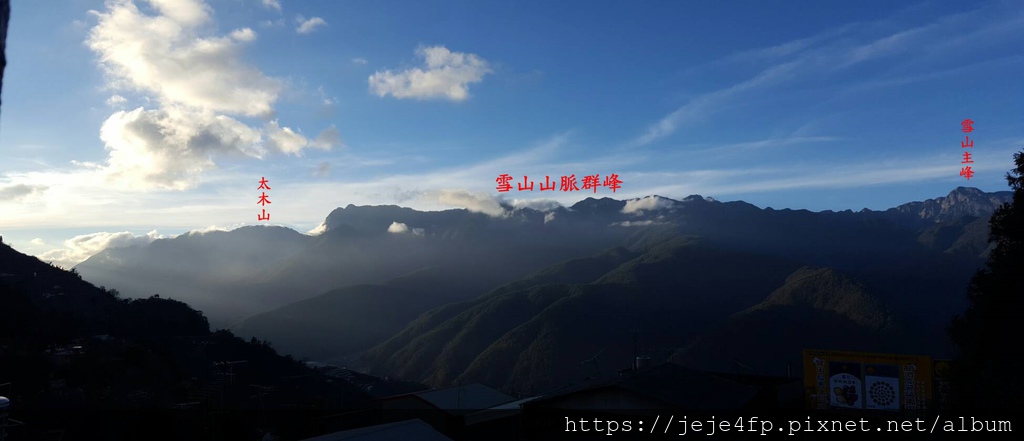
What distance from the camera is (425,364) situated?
98.1 meters

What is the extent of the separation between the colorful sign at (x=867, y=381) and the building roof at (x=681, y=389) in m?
2.61

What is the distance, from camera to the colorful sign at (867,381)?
19.9m

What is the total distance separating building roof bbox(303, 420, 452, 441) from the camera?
15.6 m

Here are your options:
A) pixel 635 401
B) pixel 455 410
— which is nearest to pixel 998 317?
pixel 635 401

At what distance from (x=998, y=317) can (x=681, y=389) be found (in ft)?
50.7

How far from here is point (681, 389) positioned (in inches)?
718

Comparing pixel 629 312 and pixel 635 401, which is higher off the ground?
Answer: pixel 635 401

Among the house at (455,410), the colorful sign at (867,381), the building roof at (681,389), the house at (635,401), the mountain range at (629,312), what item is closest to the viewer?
the house at (635,401)

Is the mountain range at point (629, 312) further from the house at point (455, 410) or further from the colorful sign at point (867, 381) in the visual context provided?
the colorful sign at point (867, 381)

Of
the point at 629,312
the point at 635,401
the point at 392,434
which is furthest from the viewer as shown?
the point at 629,312

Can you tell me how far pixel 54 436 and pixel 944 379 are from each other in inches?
1292

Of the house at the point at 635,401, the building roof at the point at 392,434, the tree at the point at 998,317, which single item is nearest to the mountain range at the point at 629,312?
the tree at the point at 998,317

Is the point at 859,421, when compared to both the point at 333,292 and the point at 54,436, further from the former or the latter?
the point at 333,292

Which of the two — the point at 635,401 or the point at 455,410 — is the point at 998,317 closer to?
the point at 635,401
